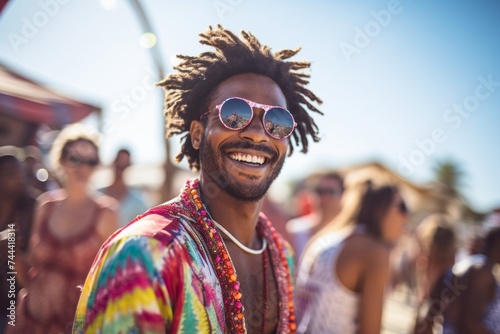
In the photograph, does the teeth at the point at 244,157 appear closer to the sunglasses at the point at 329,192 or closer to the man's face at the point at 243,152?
the man's face at the point at 243,152

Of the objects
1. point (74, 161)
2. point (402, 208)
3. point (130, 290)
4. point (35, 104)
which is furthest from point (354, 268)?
point (35, 104)

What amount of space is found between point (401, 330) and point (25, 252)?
690cm

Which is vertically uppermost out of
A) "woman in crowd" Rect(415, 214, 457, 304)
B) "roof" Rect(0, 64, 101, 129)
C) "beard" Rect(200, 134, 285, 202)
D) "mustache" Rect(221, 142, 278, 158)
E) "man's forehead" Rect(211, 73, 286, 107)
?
"roof" Rect(0, 64, 101, 129)

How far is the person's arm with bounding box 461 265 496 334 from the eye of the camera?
11.7 feet

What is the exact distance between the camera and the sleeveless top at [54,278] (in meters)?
2.92

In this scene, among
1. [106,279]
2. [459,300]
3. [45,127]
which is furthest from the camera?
[45,127]

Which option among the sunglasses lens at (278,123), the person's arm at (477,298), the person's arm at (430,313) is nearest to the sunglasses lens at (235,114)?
the sunglasses lens at (278,123)

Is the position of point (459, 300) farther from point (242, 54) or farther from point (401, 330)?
point (401, 330)

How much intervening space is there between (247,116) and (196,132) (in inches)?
14.8

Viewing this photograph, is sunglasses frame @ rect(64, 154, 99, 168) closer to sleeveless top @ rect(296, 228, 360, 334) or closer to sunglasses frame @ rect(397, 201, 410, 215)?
sleeveless top @ rect(296, 228, 360, 334)

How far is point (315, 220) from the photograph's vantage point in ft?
19.2

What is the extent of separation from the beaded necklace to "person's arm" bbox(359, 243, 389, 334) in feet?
2.57

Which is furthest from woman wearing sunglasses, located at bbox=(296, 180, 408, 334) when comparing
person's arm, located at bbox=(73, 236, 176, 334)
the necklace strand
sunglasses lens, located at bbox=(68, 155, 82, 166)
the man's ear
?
sunglasses lens, located at bbox=(68, 155, 82, 166)

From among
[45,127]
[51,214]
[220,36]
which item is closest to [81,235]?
[51,214]
